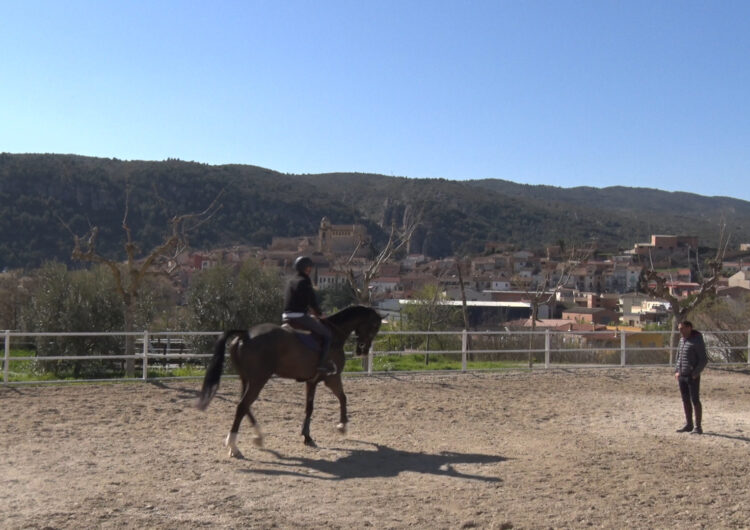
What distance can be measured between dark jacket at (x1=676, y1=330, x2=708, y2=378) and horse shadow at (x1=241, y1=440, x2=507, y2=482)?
3.27m

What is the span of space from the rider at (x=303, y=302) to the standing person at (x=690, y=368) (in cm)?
466

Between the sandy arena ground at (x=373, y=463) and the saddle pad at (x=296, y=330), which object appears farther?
the saddle pad at (x=296, y=330)

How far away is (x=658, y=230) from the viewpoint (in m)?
126

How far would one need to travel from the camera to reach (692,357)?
937 cm

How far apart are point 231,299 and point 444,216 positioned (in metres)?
82.1

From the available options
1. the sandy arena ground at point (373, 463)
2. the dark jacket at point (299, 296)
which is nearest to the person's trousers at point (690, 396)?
the sandy arena ground at point (373, 463)

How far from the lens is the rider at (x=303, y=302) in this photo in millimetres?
8094

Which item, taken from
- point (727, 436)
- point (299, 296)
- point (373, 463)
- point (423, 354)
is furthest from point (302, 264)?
point (423, 354)

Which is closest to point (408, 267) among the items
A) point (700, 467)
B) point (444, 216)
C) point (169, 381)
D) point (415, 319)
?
point (444, 216)

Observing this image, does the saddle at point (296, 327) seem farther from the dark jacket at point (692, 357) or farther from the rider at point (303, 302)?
the dark jacket at point (692, 357)

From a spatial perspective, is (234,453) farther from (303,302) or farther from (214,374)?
(303,302)

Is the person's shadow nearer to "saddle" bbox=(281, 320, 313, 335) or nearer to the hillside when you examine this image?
"saddle" bbox=(281, 320, 313, 335)

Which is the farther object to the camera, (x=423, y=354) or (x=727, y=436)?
(x=423, y=354)

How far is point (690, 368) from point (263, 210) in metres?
86.6
